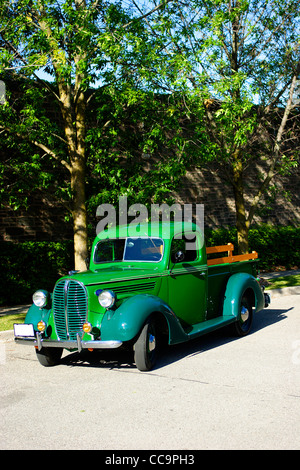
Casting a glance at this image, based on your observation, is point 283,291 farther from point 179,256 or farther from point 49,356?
point 49,356

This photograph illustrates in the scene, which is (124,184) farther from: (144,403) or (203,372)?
(144,403)

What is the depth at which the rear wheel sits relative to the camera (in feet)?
25.2

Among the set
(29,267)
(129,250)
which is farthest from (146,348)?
(29,267)

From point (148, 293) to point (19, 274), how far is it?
20.5ft

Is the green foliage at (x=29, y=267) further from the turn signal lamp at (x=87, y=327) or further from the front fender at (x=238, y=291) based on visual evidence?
the turn signal lamp at (x=87, y=327)

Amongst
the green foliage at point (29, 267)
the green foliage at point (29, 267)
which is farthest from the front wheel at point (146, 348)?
the green foliage at point (29, 267)

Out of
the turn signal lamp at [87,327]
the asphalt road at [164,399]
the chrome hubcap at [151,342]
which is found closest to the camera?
the asphalt road at [164,399]

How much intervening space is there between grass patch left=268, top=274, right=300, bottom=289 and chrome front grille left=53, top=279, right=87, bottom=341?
7.53 meters

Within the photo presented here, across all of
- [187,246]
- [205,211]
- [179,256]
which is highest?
[205,211]

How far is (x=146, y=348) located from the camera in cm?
580

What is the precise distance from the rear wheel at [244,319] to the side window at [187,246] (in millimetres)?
1309

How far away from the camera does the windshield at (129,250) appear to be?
22.6ft

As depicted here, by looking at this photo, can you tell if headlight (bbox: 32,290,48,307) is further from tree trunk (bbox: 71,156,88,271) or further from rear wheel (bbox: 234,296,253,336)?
tree trunk (bbox: 71,156,88,271)

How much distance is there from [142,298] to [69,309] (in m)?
0.93
